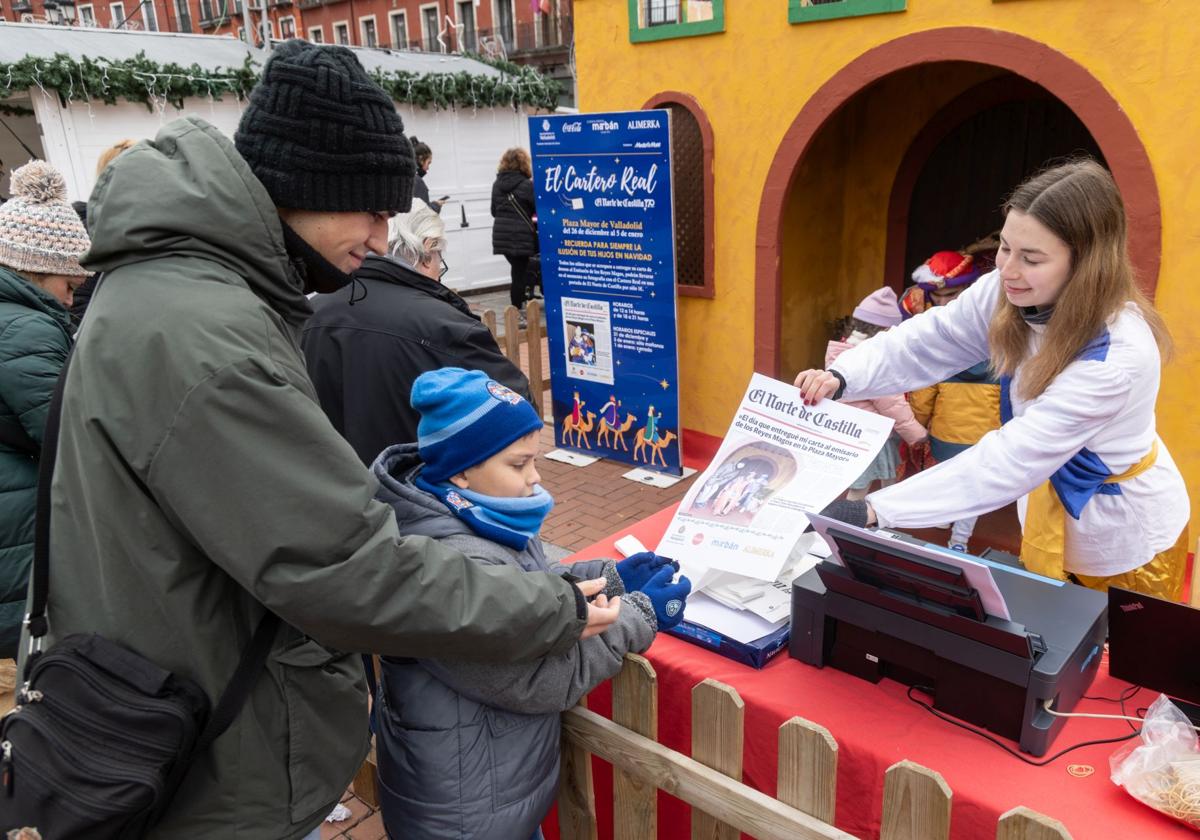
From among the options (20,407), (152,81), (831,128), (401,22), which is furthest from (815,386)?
(401,22)

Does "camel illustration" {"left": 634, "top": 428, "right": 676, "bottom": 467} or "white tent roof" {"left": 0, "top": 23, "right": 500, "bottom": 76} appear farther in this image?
"white tent roof" {"left": 0, "top": 23, "right": 500, "bottom": 76}

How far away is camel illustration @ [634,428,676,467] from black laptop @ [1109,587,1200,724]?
430 cm

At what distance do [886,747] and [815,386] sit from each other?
889 mm

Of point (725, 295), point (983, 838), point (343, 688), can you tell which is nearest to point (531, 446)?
point (343, 688)

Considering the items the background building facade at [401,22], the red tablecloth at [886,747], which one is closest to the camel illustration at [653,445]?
the red tablecloth at [886,747]

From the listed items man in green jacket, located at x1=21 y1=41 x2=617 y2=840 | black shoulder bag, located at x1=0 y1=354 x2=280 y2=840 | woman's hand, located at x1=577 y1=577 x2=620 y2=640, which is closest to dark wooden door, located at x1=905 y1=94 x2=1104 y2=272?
woman's hand, located at x1=577 y1=577 x2=620 y2=640

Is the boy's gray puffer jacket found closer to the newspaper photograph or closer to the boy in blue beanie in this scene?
the boy in blue beanie

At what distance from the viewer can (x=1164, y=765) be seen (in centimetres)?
141

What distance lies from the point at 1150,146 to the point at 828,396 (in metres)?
2.73

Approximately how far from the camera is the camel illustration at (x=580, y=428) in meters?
6.29

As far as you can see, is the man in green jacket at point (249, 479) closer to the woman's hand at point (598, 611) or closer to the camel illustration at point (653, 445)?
the woman's hand at point (598, 611)

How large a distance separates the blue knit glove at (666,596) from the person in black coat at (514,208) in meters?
7.95

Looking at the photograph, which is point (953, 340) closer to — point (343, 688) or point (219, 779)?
point (343, 688)

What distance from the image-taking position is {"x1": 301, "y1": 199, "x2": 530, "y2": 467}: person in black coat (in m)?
2.67
